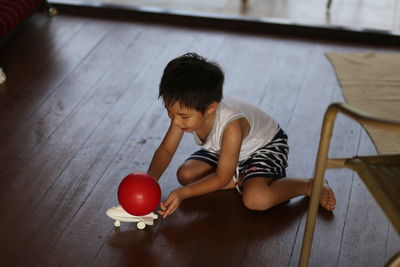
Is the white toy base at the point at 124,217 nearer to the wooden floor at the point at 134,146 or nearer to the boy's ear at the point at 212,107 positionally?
the wooden floor at the point at 134,146

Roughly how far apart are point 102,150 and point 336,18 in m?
1.73

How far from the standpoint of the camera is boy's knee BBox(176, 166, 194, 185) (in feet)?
7.75

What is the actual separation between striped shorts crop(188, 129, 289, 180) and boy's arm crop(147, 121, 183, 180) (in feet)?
0.45

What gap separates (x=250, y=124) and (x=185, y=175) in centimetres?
29

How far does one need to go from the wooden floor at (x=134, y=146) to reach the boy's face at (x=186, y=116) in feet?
1.07

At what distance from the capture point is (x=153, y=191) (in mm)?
2076

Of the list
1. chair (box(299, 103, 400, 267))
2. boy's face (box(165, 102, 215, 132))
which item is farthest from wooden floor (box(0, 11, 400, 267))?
chair (box(299, 103, 400, 267))

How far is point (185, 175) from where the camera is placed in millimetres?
2361

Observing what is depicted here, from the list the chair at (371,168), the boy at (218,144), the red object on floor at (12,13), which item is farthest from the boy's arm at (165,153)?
the red object on floor at (12,13)

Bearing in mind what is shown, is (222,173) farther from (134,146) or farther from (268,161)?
(134,146)

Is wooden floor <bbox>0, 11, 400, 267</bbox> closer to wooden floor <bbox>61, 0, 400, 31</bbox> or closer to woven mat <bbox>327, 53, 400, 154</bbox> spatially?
woven mat <bbox>327, 53, 400, 154</bbox>

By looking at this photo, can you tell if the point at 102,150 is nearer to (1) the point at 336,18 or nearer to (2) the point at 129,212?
(2) the point at 129,212

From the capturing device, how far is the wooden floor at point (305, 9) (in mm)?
3672

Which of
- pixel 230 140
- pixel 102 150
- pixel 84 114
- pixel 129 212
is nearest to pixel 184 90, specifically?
pixel 230 140
